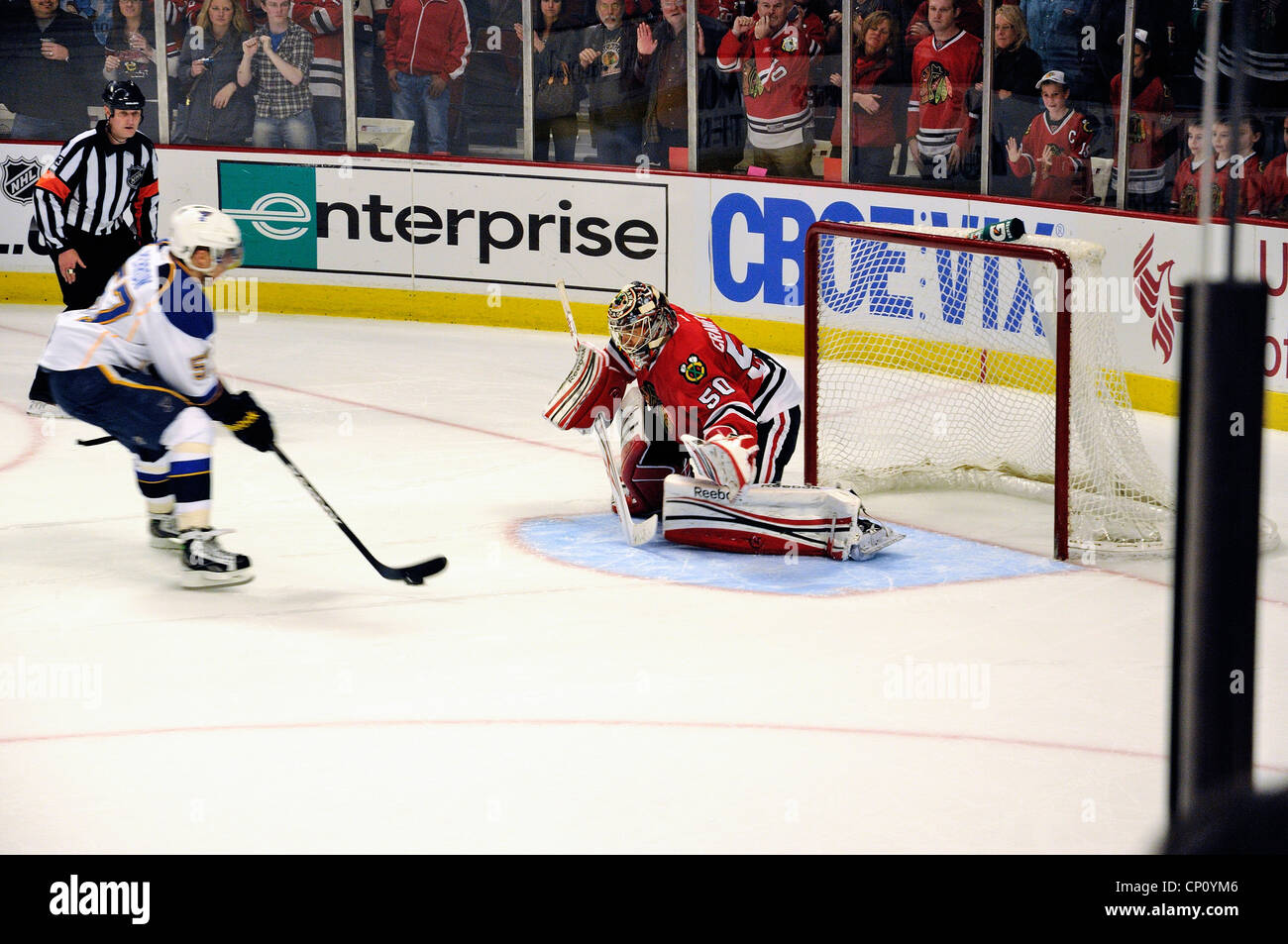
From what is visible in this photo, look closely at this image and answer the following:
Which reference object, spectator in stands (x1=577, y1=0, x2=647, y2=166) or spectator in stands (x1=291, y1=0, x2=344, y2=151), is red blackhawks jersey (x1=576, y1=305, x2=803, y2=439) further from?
spectator in stands (x1=291, y1=0, x2=344, y2=151)

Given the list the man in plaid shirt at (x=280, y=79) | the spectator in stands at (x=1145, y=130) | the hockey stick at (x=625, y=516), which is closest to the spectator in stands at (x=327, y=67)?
the man in plaid shirt at (x=280, y=79)

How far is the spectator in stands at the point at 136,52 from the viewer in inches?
406

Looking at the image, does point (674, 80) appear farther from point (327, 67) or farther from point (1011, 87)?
point (327, 67)

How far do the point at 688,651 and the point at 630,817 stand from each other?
1.11 m

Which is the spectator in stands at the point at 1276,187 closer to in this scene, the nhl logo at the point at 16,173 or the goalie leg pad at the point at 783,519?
the goalie leg pad at the point at 783,519

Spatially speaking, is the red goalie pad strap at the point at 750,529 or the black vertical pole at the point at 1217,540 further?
the red goalie pad strap at the point at 750,529

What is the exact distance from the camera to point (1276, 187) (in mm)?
6797

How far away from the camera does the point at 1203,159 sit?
125cm

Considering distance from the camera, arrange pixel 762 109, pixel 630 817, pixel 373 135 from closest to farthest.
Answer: pixel 630 817
pixel 762 109
pixel 373 135

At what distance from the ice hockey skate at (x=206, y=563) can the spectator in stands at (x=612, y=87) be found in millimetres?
5156

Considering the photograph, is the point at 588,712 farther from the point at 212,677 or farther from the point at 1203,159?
the point at 1203,159

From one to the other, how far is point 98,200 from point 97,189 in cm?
5

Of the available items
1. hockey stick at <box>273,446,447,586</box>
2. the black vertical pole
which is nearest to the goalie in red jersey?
hockey stick at <box>273,446,447,586</box>
